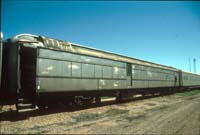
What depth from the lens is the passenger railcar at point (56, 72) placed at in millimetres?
10570

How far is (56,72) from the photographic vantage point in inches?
464

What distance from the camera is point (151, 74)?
24.3 meters

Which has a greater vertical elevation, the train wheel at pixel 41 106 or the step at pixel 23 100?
the step at pixel 23 100

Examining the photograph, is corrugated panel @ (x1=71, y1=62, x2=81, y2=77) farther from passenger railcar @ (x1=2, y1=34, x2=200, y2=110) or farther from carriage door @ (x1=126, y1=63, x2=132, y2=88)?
carriage door @ (x1=126, y1=63, x2=132, y2=88)

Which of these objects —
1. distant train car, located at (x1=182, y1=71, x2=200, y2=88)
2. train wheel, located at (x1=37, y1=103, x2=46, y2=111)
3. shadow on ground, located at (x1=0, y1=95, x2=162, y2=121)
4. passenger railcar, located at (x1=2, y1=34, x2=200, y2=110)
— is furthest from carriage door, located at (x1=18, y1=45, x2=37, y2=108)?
distant train car, located at (x1=182, y1=71, x2=200, y2=88)

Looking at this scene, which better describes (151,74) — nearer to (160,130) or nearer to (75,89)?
(75,89)

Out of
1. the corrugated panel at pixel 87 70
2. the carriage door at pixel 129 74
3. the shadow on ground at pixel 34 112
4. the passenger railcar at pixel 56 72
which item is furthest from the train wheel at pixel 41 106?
the carriage door at pixel 129 74

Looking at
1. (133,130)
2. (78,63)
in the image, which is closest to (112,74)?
(78,63)

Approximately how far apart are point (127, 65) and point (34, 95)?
10.4m

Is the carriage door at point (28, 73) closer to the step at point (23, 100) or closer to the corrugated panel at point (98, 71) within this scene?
the step at point (23, 100)

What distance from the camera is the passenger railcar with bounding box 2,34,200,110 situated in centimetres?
1057

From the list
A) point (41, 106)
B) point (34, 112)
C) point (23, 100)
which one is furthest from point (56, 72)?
point (34, 112)

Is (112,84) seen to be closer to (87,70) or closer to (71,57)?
(87,70)

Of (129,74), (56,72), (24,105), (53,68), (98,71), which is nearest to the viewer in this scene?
(24,105)
